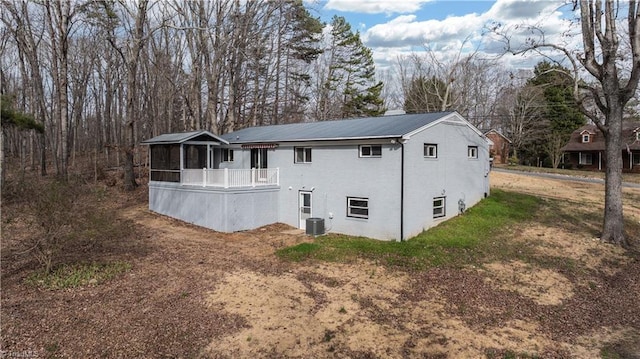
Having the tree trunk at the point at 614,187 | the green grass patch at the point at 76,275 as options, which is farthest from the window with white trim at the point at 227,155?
the tree trunk at the point at 614,187

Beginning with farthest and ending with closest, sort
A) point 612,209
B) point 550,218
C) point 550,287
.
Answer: point 550,218
point 612,209
point 550,287

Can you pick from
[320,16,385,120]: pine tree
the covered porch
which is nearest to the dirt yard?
the covered porch

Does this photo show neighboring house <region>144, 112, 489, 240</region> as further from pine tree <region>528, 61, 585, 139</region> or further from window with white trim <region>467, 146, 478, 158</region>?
pine tree <region>528, 61, 585, 139</region>

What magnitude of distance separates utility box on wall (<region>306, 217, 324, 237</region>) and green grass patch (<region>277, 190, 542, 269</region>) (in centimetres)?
44

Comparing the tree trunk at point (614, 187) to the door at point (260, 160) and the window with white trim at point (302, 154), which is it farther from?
the door at point (260, 160)

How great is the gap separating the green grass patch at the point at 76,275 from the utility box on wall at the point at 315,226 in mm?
6621

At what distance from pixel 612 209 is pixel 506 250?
4.27 metres

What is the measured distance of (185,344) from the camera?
6.49 metres

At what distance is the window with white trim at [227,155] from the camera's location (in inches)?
747

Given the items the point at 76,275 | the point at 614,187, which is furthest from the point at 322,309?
the point at 614,187

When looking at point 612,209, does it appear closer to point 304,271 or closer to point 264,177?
point 304,271

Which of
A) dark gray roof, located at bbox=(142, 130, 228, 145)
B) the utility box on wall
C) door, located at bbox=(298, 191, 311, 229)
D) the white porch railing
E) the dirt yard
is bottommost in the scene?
the dirt yard

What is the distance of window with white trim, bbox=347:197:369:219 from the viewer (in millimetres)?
14008

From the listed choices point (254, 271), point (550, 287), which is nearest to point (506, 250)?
point (550, 287)
